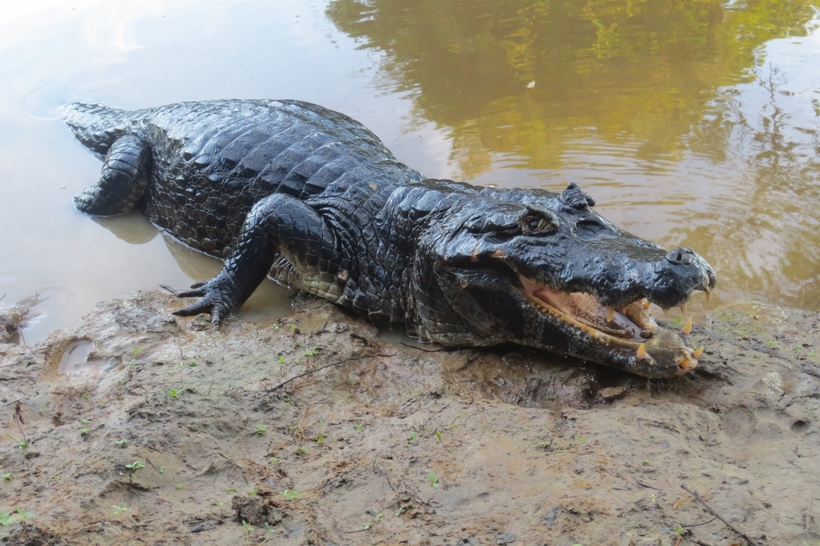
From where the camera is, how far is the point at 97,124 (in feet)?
22.2

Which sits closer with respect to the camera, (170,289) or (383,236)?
(383,236)

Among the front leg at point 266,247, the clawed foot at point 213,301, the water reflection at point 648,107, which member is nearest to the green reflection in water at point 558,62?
the water reflection at point 648,107

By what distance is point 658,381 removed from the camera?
312 centimetres

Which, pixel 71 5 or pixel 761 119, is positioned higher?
pixel 71 5

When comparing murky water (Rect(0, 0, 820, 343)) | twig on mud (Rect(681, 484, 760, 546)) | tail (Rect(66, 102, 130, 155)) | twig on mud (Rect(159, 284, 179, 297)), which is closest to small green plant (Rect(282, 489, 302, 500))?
twig on mud (Rect(681, 484, 760, 546))

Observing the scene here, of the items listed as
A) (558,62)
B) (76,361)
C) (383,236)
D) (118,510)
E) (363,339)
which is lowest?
(363,339)

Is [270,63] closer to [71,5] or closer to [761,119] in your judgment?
[71,5]

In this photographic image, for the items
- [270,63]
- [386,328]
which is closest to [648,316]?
[386,328]

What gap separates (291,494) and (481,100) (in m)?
5.79

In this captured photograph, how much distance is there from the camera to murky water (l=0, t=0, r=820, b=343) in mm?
5059

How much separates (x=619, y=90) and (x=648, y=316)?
4.66 metres

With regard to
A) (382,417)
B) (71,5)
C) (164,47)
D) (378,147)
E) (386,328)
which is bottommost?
(386,328)

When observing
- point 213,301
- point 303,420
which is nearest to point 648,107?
point 213,301

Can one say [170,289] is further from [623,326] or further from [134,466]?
[623,326]
